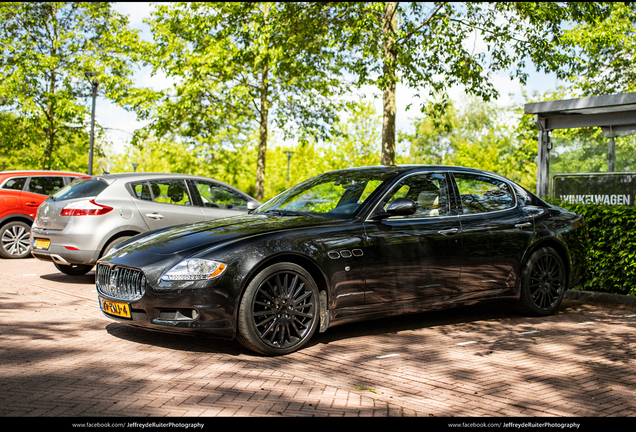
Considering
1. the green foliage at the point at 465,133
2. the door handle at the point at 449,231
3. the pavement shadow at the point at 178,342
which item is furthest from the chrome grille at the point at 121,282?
the green foliage at the point at 465,133

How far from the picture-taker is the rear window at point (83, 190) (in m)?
8.88

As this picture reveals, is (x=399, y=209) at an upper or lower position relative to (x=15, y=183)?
lower

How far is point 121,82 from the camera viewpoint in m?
23.8

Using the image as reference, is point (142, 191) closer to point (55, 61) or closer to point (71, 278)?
point (71, 278)

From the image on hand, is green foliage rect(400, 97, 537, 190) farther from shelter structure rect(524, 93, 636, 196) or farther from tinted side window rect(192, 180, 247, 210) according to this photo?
tinted side window rect(192, 180, 247, 210)

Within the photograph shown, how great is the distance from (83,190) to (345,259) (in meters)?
5.25

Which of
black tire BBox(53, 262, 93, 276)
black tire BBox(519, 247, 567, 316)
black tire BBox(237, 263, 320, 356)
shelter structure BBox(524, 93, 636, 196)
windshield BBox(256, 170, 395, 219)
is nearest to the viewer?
black tire BBox(237, 263, 320, 356)

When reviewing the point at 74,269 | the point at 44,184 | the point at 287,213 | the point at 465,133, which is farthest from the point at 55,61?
the point at 465,133

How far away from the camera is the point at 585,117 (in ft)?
39.9

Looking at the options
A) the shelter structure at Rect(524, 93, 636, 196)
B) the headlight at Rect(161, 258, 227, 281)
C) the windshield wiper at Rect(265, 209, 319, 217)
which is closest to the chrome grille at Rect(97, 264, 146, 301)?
the headlight at Rect(161, 258, 227, 281)

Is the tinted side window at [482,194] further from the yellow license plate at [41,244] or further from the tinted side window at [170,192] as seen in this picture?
the yellow license plate at [41,244]

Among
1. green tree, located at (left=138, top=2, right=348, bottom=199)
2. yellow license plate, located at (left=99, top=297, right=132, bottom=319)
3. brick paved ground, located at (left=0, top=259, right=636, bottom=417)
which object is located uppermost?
green tree, located at (left=138, top=2, right=348, bottom=199)

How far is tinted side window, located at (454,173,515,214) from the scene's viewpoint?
6480 millimetres

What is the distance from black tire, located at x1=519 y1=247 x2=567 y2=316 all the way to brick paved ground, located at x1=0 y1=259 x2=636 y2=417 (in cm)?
18
